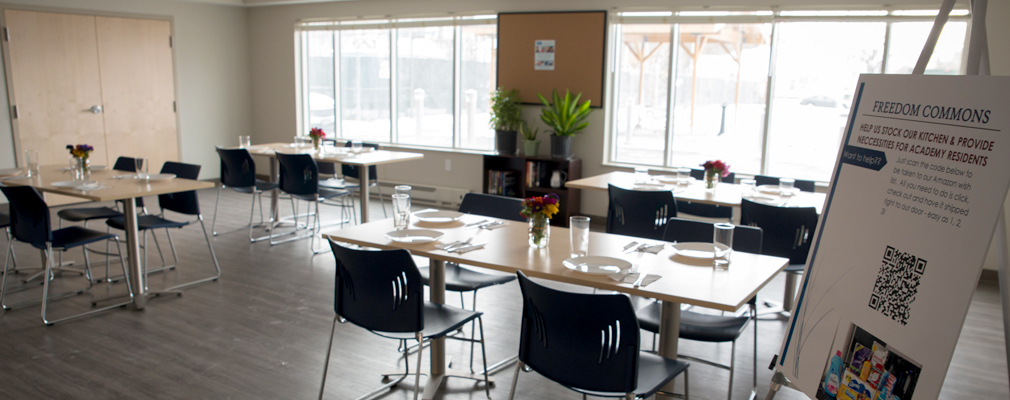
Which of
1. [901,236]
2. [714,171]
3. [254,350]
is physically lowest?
[254,350]

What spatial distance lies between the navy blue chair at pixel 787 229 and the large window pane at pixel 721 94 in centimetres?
268

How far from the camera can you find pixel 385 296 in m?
2.63

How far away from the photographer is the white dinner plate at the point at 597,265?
2.50m

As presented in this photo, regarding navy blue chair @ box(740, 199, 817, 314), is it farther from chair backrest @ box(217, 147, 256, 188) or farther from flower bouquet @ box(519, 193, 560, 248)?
chair backrest @ box(217, 147, 256, 188)

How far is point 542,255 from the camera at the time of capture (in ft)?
9.18

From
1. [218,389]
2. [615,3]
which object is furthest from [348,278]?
[615,3]

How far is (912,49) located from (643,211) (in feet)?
10.1

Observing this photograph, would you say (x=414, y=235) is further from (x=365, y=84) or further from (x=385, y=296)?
(x=365, y=84)

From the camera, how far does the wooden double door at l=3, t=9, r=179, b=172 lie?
727 centimetres

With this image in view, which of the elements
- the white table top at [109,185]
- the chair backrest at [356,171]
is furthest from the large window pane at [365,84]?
the white table top at [109,185]

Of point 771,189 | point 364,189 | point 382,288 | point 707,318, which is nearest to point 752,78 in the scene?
point 771,189

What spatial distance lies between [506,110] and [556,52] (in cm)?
80

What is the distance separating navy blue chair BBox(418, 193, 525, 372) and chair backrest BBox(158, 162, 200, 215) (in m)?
1.88

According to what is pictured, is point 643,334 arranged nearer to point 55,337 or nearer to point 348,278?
point 348,278
